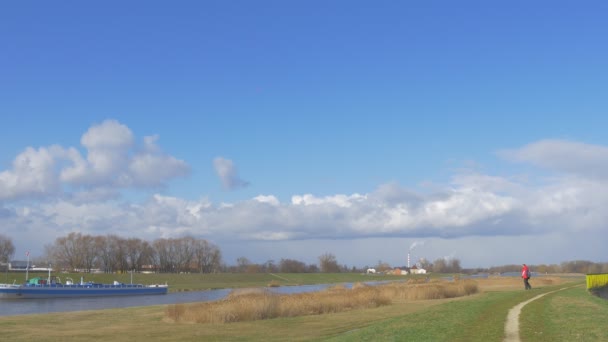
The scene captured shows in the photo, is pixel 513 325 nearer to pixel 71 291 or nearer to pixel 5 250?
pixel 71 291

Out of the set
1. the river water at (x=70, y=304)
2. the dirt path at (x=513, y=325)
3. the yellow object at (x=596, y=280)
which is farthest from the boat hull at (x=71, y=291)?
the dirt path at (x=513, y=325)

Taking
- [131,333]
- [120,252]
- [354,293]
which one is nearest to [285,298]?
[354,293]

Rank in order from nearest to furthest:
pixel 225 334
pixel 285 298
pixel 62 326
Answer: pixel 225 334 < pixel 62 326 < pixel 285 298

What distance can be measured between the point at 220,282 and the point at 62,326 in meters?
93.6

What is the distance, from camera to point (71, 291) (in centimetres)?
8212

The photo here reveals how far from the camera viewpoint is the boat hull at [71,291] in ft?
255

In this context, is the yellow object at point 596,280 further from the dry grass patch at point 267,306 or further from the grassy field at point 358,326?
the grassy field at point 358,326

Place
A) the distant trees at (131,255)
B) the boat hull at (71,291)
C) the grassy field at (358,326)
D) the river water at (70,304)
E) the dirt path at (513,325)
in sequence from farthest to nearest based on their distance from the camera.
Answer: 1. the distant trees at (131,255)
2. the boat hull at (71,291)
3. the river water at (70,304)
4. the grassy field at (358,326)
5. the dirt path at (513,325)

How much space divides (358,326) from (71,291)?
65.9 meters

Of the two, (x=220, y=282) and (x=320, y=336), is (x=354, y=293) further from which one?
(x=220, y=282)

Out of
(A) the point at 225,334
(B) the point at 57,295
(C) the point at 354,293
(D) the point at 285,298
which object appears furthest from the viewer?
(B) the point at 57,295

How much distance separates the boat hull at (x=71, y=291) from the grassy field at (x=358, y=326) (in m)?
48.5

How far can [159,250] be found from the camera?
168 m

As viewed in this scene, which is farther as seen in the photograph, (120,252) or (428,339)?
(120,252)
